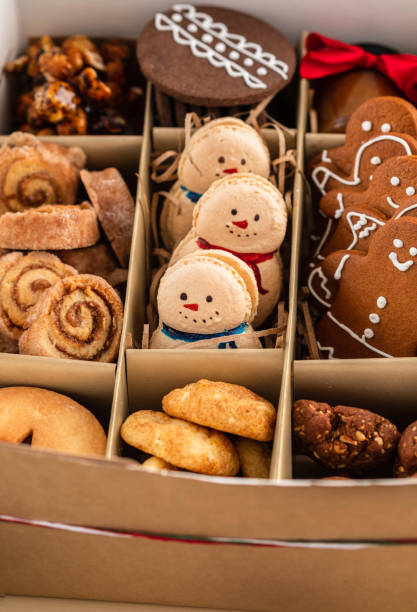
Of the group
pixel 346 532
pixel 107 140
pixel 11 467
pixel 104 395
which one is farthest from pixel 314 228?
pixel 11 467

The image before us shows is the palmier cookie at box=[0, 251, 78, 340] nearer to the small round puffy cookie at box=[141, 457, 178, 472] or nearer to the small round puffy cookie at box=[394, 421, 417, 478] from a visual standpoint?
the small round puffy cookie at box=[141, 457, 178, 472]

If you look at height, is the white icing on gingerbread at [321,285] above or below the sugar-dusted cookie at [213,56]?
below

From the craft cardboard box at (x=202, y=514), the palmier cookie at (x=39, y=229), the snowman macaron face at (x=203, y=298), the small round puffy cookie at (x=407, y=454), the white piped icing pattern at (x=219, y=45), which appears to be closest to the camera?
the craft cardboard box at (x=202, y=514)

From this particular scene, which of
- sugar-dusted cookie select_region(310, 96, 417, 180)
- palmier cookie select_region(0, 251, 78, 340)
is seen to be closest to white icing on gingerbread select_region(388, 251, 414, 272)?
Result: sugar-dusted cookie select_region(310, 96, 417, 180)

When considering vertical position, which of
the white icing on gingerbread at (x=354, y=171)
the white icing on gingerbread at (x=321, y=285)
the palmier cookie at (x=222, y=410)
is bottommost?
the palmier cookie at (x=222, y=410)

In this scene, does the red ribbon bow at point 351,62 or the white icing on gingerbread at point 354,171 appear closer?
the white icing on gingerbread at point 354,171

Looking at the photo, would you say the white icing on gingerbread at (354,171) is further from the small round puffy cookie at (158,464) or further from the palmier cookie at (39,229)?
the small round puffy cookie at (158,464)

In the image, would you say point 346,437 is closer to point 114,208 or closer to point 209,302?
point 209,302

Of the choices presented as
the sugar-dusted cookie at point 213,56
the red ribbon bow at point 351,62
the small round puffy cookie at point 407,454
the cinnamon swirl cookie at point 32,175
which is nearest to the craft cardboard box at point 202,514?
the small round puffy cookie at point 407,454
